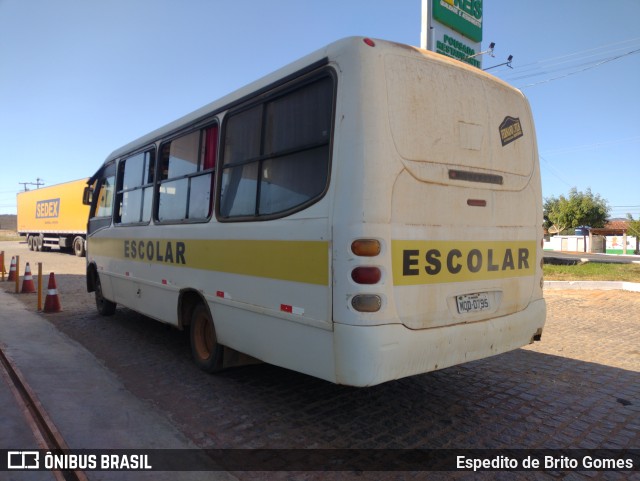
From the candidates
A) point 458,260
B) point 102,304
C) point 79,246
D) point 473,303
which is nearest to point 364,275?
point 458,260

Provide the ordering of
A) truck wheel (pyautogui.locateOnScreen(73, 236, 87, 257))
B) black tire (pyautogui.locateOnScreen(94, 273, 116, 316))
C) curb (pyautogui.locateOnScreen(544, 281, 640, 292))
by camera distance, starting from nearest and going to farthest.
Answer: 1. black tire (pyautogui.locateOnScreen(94, 273, 116, 316))
2. curb (pyautogui.locateOnScreen(544, 281, 640, 292))
3. truck wheel (pyautogui.locateOnScreen(73, 236, 87, 257))

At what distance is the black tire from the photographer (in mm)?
8060

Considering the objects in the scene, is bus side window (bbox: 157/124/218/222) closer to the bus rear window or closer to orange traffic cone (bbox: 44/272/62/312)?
the bus rear window

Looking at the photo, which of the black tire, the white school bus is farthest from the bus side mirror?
the white school bus

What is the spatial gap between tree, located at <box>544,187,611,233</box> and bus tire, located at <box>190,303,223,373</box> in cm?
5703

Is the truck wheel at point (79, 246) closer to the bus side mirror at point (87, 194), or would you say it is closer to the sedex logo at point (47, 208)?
the sedex logo at point (47, 208)

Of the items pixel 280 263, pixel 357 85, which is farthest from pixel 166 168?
pixel 357 85

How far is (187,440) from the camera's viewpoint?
3.41m

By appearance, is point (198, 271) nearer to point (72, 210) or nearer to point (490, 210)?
point (490, 210)

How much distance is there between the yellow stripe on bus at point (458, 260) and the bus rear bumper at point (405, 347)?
365 mm

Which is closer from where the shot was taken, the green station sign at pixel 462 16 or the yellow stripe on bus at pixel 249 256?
the yellow stripe on bus at pixel 249 256

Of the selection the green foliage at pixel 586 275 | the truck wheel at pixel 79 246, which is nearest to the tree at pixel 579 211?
the green foliage at pixel 586 275

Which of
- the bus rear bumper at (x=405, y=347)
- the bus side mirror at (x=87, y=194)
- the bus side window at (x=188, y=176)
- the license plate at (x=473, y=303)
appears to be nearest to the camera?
the bus rear bumper at (x=405, y=347)

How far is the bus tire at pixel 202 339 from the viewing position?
4.86 meters
